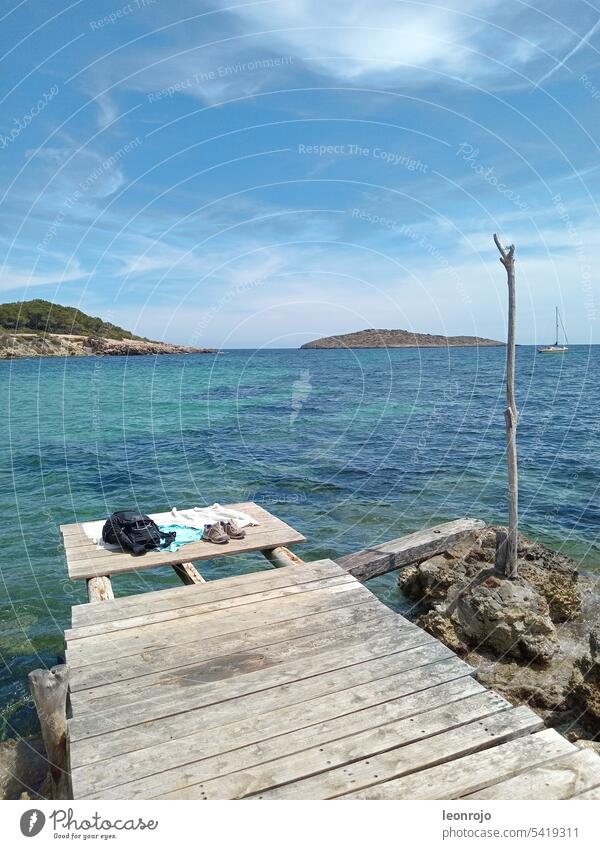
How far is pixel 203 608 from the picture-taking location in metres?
6.43

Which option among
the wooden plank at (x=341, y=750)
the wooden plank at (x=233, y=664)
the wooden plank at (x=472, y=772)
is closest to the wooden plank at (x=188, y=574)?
the wooden plank at (x=233, y=664)

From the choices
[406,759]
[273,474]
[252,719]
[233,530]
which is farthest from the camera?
[273,474]

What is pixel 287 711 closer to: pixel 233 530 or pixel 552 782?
pixel 552 782

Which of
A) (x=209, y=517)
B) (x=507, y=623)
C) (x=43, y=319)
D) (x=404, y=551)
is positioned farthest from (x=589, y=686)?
(x=43, y=319)

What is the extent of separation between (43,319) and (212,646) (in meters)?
95.2

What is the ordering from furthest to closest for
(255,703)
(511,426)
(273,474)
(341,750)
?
(273,474), (511,426), (255,703), (341,750)

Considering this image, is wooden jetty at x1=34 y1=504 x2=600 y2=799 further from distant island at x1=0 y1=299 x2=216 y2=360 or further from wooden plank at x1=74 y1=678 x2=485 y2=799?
distant island at x1=0 y1=299 x2=216 y2=360

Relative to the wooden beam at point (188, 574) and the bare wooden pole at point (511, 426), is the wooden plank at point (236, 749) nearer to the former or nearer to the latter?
the wooden beam at point (188, 574)

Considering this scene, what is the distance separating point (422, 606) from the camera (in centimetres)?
964

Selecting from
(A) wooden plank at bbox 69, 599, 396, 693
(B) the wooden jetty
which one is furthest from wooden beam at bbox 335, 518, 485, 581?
(A) wooden plank at bbox 69, 599, 396, 693

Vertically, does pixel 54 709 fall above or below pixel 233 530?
below

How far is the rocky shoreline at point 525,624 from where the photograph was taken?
6.58m

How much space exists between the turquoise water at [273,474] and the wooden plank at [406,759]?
4530 millimetres
